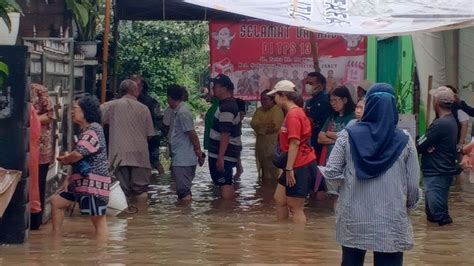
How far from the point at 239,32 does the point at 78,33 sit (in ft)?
10.3

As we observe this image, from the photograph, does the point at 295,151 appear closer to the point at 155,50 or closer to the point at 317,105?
the point at 317,105

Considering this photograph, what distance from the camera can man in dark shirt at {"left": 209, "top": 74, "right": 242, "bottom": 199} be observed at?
1387 cm

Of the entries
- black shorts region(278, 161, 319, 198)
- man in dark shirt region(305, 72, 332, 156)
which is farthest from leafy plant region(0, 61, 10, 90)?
man in dark shirt region(305, 72, 332, 156)

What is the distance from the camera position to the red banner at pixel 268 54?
17.3m

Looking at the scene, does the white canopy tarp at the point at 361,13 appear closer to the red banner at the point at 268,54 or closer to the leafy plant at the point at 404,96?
the red banner at the point at 268,54

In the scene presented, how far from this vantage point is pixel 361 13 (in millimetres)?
12023

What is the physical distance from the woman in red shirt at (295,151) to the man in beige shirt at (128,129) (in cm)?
277

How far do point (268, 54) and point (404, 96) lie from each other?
2.94 metres

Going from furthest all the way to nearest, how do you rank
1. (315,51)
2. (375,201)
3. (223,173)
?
1. (315,51)
2. (223,173)
3. (375,201)

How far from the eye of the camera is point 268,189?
1606 cm

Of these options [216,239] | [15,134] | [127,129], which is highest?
[15,134]

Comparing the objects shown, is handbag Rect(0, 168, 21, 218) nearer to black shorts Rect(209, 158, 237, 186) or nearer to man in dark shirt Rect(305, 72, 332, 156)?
black shorts Rect(209, 158, 237, 186)

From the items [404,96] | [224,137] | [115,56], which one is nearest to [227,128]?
[224,137]

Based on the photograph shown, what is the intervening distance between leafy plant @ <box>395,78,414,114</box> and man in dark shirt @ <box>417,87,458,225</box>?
259 inches
